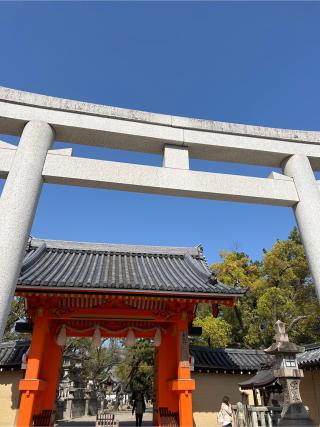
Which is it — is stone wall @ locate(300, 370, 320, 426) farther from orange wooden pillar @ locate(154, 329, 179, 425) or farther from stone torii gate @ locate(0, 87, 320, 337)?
stone torii gate @ locate(0, 87, 320, 337)

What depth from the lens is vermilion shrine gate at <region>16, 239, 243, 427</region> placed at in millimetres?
8188

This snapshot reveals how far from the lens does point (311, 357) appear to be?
12125 millimetres

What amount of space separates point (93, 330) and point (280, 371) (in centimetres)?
535

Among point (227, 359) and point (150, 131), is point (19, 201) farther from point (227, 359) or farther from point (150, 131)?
point (227, 359)

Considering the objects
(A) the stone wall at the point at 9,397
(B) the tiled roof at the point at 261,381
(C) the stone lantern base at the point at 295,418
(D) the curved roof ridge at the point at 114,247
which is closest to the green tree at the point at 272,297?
(D) the curved roof ridge at the point at 114,247

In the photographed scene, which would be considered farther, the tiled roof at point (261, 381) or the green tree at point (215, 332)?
the green tree at point (215, 332)

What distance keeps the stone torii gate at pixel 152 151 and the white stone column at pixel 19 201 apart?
0.01 metres

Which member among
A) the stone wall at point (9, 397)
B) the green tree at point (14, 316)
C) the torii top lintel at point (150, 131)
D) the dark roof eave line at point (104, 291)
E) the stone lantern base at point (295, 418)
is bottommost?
the stone lantern base at point (295, 418)

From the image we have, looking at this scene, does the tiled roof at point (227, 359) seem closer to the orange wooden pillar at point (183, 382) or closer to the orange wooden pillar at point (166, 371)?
the orange wooden pillar at point (166, 371)

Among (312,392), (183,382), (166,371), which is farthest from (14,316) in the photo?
(312,392)

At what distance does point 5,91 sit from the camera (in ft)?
14.6

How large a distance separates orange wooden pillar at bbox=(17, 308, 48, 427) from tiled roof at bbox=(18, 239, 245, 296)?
125 centimetres

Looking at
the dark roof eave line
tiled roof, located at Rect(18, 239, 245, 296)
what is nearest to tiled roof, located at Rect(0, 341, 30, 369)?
the dark roof eave line

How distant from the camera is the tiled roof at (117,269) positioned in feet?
27.9
